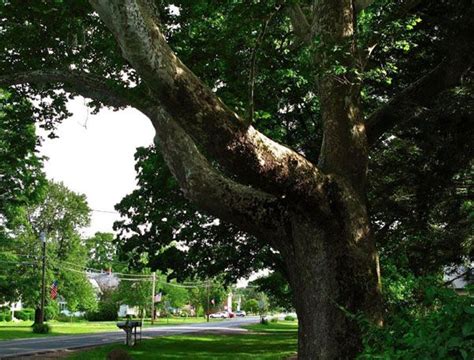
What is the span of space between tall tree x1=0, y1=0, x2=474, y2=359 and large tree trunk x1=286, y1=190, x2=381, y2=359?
1 centimetres

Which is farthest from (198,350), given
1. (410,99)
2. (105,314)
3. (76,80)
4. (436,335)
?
(105,314)

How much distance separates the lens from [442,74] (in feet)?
27.8

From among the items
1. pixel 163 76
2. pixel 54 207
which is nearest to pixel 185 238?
pixel 163 76

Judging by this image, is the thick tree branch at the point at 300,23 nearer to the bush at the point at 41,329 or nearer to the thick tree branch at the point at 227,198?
the thick tree branch at the point at 227,198

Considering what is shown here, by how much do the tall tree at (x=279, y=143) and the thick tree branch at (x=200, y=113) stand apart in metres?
0.01

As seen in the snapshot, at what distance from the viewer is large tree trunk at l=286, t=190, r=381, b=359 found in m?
6.66

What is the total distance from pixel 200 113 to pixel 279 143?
2495mm

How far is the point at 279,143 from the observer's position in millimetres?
8281

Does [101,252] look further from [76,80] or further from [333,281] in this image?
[333,281]

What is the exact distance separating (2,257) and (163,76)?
4013 centimetres

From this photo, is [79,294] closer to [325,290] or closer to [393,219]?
[393,219]

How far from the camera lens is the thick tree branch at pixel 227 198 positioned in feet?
23.8

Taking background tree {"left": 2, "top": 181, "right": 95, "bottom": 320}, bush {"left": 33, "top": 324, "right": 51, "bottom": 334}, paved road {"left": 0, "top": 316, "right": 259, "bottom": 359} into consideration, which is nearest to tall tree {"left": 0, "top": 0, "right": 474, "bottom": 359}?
paved road {"left": 0, "top": 316, "right": 259, "bottom": 359}

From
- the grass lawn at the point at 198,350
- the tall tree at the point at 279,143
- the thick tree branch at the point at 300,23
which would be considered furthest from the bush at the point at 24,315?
the thick tree branch at the point at 300,23
